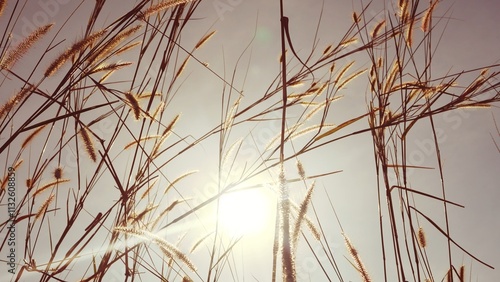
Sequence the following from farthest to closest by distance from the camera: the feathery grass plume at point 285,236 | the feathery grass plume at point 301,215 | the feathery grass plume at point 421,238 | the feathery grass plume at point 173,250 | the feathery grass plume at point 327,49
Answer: the feathery grass plume at point 421,238
the feathery grass plume at point 327,49
the feathery grass plume at point 173,250
the feathery grass plume at point 301,215
the feathery grass plume at point 285,236

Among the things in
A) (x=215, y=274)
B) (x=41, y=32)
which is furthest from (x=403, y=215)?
(x=41, y=32)

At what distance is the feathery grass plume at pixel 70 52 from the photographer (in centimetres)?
104

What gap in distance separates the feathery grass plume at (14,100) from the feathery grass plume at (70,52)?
0.28 feet

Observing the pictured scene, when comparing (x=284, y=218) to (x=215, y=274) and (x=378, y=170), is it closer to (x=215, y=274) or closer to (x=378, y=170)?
(x=215, y=274)

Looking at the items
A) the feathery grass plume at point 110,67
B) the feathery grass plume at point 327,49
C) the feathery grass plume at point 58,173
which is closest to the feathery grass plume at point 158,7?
the feathery grass plume at point 110,67

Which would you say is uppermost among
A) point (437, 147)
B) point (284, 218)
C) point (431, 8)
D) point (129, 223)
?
point (431, 8)

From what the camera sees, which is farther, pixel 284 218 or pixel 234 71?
pixel 234 71

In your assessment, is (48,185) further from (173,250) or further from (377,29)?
(377,29)

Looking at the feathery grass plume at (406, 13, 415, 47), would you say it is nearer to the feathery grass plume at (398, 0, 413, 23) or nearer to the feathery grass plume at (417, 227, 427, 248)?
the feathery grass plume at (398, 0, 413, 23)

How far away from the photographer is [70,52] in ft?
3.50

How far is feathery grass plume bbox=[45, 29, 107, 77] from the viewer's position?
1041 millimetres

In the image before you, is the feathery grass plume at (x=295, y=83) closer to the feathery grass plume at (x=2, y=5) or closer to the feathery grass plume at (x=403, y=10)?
the feathery grass plume at (x=403, y=10)

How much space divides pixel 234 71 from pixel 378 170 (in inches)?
21.9

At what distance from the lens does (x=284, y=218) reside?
488 millimetres
